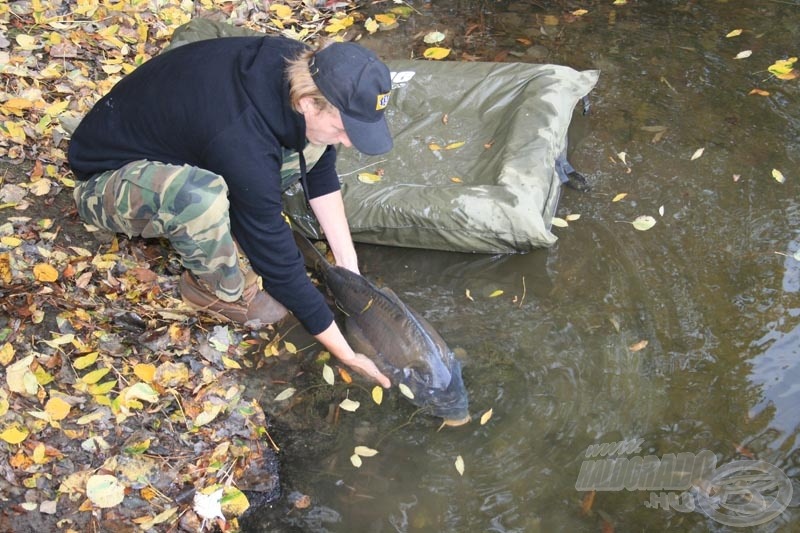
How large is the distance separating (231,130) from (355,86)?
0.56 metres

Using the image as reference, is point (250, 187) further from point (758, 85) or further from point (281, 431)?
point (758, 85)

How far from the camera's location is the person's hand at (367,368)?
352cm

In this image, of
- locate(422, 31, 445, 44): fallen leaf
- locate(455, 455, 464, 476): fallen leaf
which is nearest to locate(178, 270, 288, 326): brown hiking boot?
locate(455, 455, 464, 476): fallen leaf

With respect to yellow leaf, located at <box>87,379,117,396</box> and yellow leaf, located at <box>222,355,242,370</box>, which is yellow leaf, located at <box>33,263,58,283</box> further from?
yellow leaf, located at <box>222,355,242,370</box>

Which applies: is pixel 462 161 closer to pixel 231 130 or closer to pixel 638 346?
pixel 638 346

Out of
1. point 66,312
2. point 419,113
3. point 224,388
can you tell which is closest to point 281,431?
point 224,388

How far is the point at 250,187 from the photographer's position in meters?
2.97

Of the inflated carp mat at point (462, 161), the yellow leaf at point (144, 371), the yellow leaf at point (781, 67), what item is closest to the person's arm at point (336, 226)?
the inflated carp mat at point (462, 161)

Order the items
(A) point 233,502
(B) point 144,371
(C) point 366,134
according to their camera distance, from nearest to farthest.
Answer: (C) point 366,134 < (A) point 233,502 < (B) point 144,371

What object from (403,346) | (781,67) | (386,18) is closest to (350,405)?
(403,346)

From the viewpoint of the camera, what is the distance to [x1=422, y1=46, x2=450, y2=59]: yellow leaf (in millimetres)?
5719

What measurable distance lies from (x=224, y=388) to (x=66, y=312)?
0.84 m

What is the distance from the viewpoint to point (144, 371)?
347 centimetres

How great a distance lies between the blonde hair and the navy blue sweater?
2.3 inches
